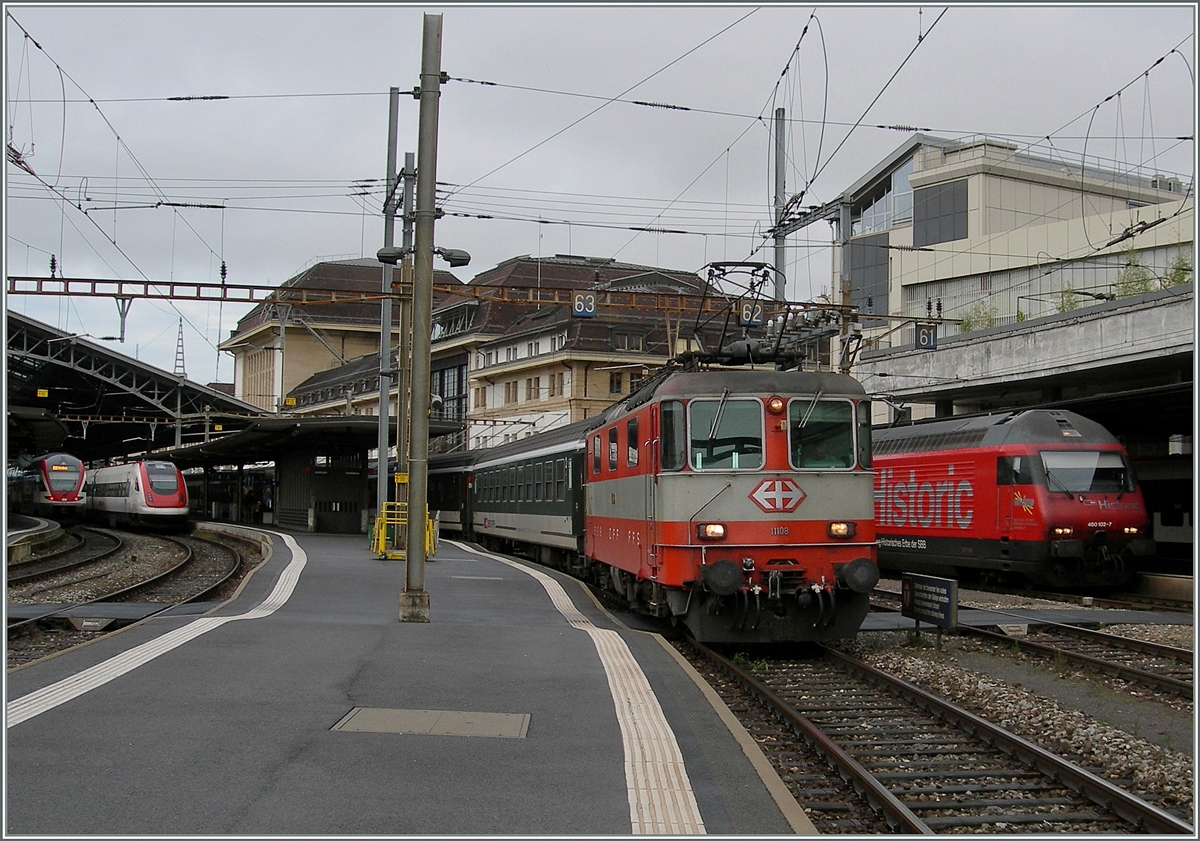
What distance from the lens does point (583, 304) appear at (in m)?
23.3

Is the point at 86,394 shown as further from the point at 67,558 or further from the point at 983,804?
the point at 983,804

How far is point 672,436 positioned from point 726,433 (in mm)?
599

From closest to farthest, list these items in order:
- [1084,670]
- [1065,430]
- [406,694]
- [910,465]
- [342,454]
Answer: [406,694]
[1084,670]
[1065,430]
[910,465]
[342,454]

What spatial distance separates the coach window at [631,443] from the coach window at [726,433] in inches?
62.4

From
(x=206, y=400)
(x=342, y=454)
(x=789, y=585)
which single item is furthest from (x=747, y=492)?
(x=206, y=400)

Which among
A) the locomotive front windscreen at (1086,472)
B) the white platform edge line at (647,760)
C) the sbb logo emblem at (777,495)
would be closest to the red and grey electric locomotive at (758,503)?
the sbb logo emblem at (777,495)

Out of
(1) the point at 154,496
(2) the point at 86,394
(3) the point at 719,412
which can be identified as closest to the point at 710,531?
(3) the point at 719,412

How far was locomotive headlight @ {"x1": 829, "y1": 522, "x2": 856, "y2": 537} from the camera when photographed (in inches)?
484

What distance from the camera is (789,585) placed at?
12.1m

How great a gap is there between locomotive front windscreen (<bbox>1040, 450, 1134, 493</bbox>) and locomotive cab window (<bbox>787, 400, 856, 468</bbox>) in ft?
25.2

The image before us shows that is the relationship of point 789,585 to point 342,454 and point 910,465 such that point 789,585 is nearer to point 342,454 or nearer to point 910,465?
point 910,465

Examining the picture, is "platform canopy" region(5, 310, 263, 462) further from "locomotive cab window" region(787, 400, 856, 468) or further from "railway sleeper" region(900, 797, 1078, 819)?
"railway sleeper" region(900, 797, 1078, 819)

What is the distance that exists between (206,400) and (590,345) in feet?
59.3

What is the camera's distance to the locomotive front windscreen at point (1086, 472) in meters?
18.8
